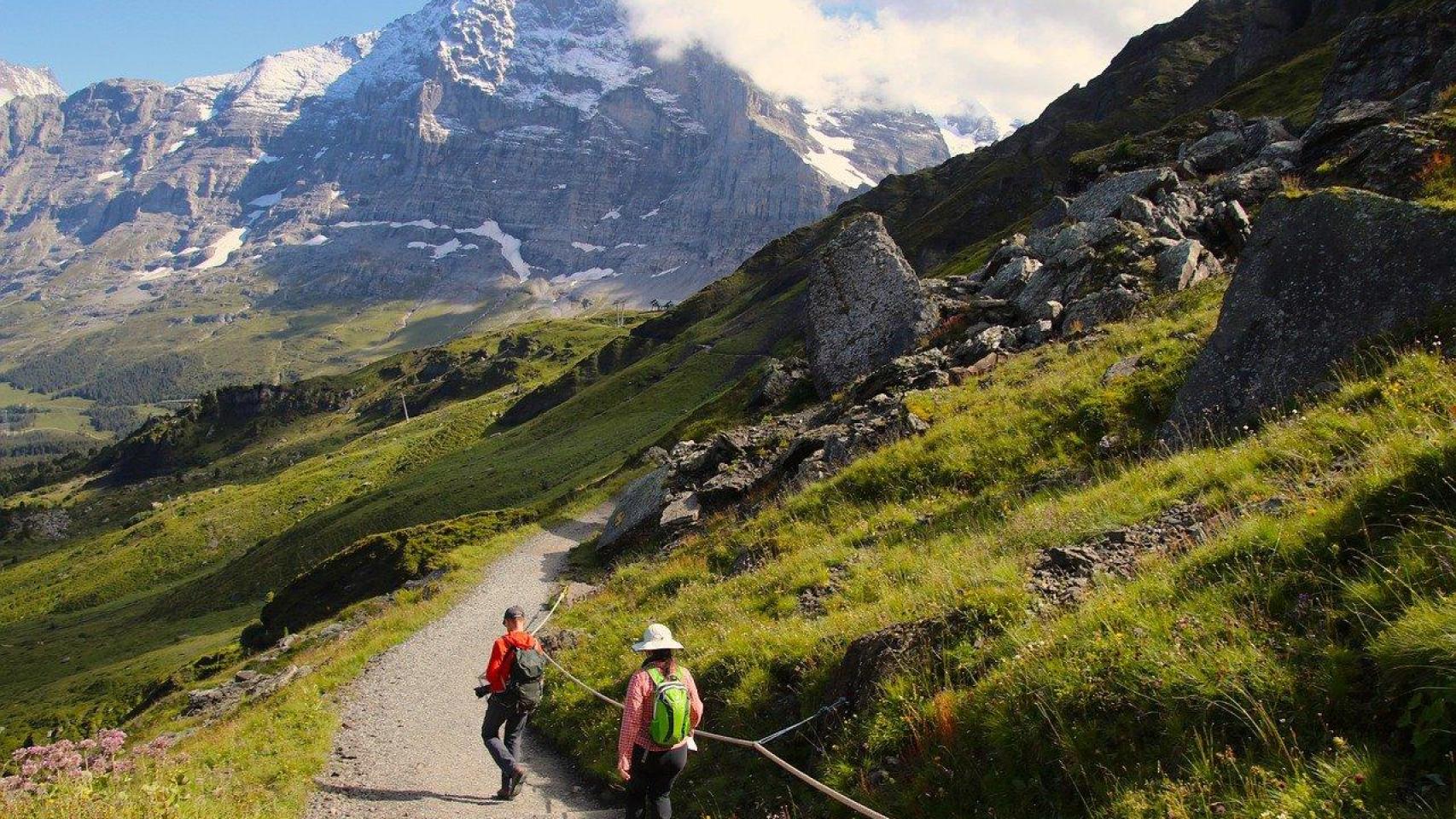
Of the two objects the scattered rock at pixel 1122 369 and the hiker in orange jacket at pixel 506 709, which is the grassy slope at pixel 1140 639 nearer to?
the scattered rock at pixel 1122 369

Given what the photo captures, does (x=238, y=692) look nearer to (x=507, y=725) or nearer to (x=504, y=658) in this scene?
(x=507, y=725)

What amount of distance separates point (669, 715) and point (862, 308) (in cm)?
2913

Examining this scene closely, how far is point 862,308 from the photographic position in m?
36.5

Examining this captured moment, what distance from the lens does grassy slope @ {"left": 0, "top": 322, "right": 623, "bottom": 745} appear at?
78938 millimetres

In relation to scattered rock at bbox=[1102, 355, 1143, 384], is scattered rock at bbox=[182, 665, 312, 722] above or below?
below

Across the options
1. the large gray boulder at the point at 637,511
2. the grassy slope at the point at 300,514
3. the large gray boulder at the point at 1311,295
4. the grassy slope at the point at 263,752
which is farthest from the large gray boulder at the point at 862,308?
the grassy slope at the point at 263,752

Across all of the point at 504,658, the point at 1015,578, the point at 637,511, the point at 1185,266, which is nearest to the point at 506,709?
the point at 504,658

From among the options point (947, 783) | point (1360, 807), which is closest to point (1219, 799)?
point (1360, 807)

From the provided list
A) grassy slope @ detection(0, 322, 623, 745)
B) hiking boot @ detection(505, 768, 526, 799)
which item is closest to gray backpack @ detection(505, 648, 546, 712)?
hiking boot @ detection(505, 768, 526, 799)

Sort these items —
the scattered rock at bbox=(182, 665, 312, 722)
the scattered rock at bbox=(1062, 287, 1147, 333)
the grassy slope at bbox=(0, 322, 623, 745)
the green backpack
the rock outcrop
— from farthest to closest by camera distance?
1. the grassy slope at bbox=(0, 322, 623, 745)
2. the scattered rock at bbox=(182, 665, 312, 722)
3. the scattered rock at bbox=(1062, 287, 1147, 333)
4. the rock outcrop
5. the green backpack

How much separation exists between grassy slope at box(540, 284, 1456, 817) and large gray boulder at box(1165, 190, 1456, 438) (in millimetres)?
1227

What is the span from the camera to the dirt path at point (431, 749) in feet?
45.6

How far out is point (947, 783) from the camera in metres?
7.63

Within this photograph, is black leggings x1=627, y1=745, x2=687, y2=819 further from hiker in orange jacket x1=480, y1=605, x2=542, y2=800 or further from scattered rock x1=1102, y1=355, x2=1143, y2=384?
scattered rock x1=1102, y1=355, x2=1143, y2=384
